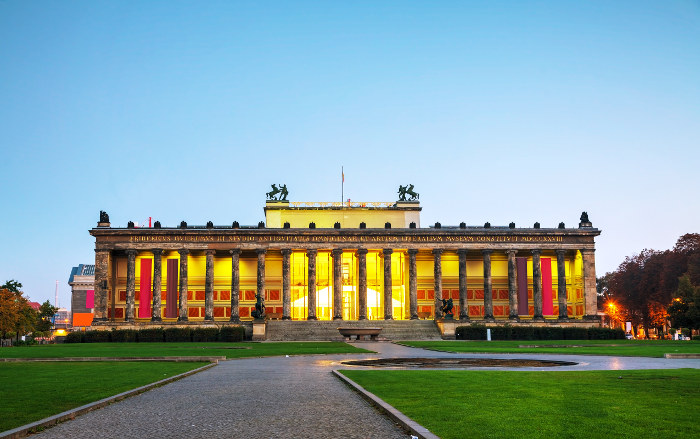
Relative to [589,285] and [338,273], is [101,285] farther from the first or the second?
[589,285]

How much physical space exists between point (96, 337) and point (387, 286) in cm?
3419

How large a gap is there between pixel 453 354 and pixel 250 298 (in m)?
54.4

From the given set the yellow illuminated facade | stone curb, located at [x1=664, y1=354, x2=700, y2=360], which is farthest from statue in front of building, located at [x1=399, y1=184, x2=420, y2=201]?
stone curb, located at [x1=664, y1=354, x2=700, y2=360]

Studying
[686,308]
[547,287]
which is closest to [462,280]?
[547,287]

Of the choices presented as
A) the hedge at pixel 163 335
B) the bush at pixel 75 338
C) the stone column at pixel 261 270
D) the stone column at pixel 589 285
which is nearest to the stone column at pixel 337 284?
the stone column at pixel 261 270

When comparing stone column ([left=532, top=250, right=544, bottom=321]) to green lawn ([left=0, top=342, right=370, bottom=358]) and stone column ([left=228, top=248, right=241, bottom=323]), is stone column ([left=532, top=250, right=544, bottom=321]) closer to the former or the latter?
stone column ([left=228, top=248, right=241, bottom=323])

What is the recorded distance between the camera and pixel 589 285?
84.4 meters

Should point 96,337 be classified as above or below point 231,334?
below

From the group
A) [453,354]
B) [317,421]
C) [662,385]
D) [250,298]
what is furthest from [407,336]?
[317,421]

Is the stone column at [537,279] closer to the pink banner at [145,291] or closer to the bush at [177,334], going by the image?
the bush at [177,334]

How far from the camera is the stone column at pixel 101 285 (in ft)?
269

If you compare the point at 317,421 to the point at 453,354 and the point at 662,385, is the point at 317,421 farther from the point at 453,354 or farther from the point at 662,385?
the point at 453,354

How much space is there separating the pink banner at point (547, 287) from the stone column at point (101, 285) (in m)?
54.6

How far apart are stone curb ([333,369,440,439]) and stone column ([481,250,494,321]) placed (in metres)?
66.9
